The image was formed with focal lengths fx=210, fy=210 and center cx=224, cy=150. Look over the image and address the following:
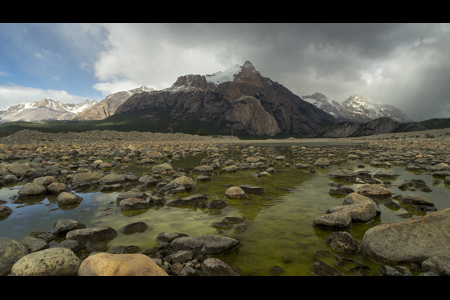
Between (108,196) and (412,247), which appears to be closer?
(412,247)

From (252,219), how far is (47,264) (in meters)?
4.70

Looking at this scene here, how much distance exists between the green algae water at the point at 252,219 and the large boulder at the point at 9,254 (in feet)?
2.69

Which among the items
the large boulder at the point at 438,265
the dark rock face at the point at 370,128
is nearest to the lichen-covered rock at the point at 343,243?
the large boulder at the point at 438,265

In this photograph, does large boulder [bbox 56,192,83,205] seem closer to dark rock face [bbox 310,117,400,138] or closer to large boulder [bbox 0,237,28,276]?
large boulder [bbox 0,237,28,276]

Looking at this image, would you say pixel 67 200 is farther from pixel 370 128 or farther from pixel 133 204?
pixel 370 128

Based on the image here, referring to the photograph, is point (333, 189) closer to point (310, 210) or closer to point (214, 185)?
point (310, 210)

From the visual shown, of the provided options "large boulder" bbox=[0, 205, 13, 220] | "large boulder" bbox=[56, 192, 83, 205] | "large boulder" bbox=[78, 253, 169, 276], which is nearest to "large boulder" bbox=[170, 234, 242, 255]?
"large boulder" bbox=[78, 253, 169, 276]

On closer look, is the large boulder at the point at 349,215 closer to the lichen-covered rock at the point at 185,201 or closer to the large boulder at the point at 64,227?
the lichen-covered rock at the point at 185,201

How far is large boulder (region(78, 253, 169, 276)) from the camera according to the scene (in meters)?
3.22

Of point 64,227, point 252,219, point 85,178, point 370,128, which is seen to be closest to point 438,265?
point 252,219

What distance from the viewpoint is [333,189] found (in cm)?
909

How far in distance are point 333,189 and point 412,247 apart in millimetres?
5107

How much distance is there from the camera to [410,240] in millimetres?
4195

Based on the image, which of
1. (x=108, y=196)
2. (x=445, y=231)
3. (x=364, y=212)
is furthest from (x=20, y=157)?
(x=445, y=231)
